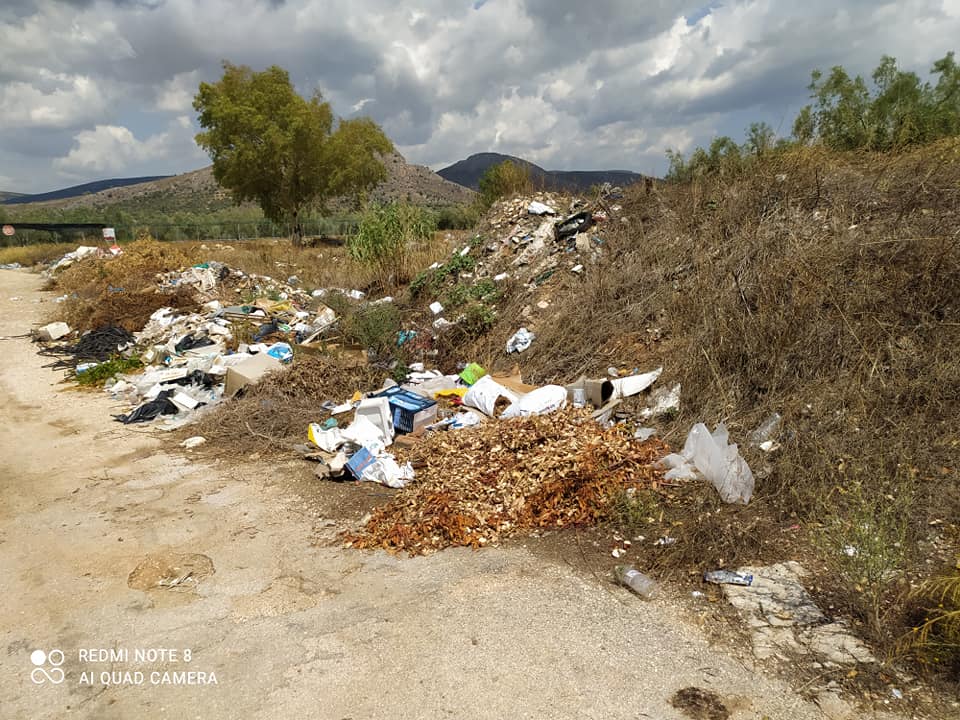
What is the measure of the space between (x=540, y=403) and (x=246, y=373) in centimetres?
326

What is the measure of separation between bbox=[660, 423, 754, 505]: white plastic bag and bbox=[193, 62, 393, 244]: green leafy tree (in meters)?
20.3

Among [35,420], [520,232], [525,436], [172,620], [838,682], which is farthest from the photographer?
[520,232]

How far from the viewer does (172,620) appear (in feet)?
9.02

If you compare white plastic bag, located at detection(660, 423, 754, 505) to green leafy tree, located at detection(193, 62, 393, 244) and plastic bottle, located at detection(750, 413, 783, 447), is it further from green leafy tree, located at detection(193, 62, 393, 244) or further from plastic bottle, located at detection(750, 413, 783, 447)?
green leafy tree, located at detection(193, 62, 393, 244)

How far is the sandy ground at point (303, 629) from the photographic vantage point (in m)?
2.21

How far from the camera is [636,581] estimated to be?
9.36 feet

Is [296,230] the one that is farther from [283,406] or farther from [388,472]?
[388,472]

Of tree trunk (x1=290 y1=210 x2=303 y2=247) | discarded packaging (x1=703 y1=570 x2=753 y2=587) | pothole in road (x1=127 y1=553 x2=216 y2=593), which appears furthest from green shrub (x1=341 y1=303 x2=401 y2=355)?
tree trunk (x1=290 y1=210 x2=303 y2=247)

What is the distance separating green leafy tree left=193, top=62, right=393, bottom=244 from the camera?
2097cm

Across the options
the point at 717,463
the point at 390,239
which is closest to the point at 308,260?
the point at 390,239

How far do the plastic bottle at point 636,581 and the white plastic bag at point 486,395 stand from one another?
86.8 inches

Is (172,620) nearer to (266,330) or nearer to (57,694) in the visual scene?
(57,694)

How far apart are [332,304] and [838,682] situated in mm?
7849

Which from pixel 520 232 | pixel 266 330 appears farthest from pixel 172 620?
pixel 520 232
